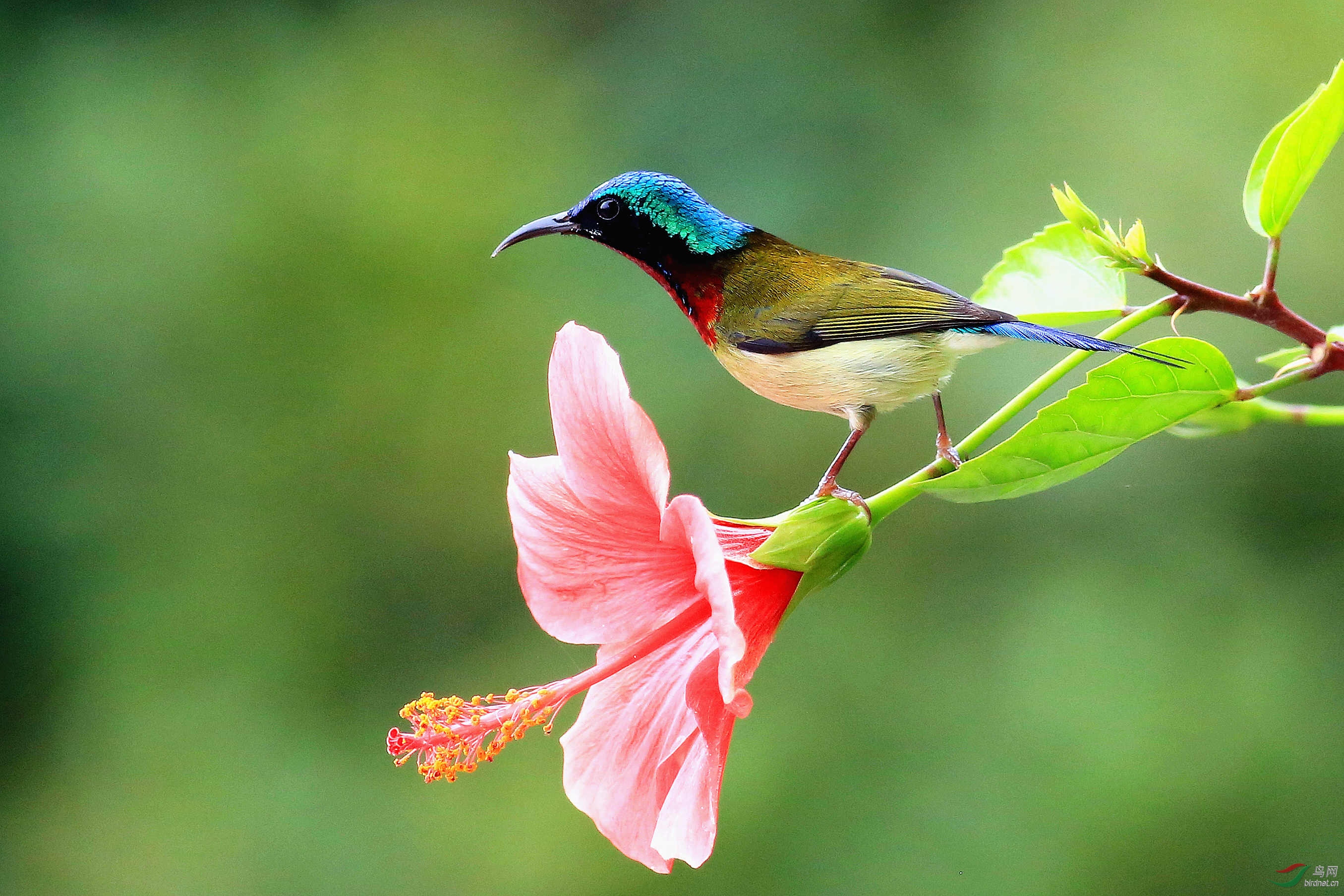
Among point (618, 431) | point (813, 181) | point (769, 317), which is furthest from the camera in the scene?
point (813, 181)

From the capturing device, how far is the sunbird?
814 millimetres

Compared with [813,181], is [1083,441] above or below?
below

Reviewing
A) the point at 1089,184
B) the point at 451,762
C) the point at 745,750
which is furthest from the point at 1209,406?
the point at 1089,184

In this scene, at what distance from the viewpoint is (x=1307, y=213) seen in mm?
2262

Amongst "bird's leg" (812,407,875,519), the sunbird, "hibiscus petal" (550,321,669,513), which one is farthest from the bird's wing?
"hibiscus petal" (550,321,669,513)

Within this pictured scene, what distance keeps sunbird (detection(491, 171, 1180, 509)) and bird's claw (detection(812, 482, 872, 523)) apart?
0.21 ft

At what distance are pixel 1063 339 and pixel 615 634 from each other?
0.32m

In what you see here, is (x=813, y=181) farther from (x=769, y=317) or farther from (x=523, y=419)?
(x=769, y=317)

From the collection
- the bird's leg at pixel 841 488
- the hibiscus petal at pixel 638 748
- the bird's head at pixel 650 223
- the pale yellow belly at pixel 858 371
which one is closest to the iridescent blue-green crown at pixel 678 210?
the bird's head at pixel 650 223

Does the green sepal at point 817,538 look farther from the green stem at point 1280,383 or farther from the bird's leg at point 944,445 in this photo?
the green stem at point 1280,383

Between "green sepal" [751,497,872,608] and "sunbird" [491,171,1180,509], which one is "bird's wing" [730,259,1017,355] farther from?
"green sepal" [751,497,872,608]

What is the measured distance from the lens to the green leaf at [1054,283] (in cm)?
85

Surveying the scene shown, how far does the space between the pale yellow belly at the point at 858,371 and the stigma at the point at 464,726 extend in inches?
9.8

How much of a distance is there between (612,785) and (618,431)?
22cm
